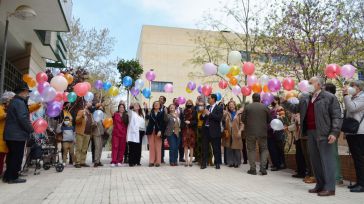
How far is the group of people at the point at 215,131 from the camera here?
5676 mm

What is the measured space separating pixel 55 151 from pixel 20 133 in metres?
2.30

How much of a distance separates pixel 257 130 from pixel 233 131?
1475 millimetres

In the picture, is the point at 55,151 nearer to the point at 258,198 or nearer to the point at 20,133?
the point at 20,133

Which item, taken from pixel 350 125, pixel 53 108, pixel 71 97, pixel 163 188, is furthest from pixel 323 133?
pixel 71 97

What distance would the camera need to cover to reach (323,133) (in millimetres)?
5477

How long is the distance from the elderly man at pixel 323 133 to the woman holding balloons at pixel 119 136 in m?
5.48

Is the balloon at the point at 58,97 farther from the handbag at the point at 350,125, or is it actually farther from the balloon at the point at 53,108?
the handbag at the point at 350,125

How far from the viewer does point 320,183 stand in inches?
222

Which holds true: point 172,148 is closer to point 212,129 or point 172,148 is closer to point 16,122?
point 212,129

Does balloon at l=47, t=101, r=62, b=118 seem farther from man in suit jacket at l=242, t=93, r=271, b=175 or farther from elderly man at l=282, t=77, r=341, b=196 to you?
elderly man at l=282, t=77, r=341, b=196

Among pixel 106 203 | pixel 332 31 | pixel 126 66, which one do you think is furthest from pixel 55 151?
pixel 332 31

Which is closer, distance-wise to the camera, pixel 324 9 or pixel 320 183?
pixel 320 183

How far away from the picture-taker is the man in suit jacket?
789 centimetres

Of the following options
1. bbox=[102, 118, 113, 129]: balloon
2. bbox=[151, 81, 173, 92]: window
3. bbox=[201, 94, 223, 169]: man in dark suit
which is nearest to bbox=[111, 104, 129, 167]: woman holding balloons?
bbox=[102, 118, 113, 129]: balloon
